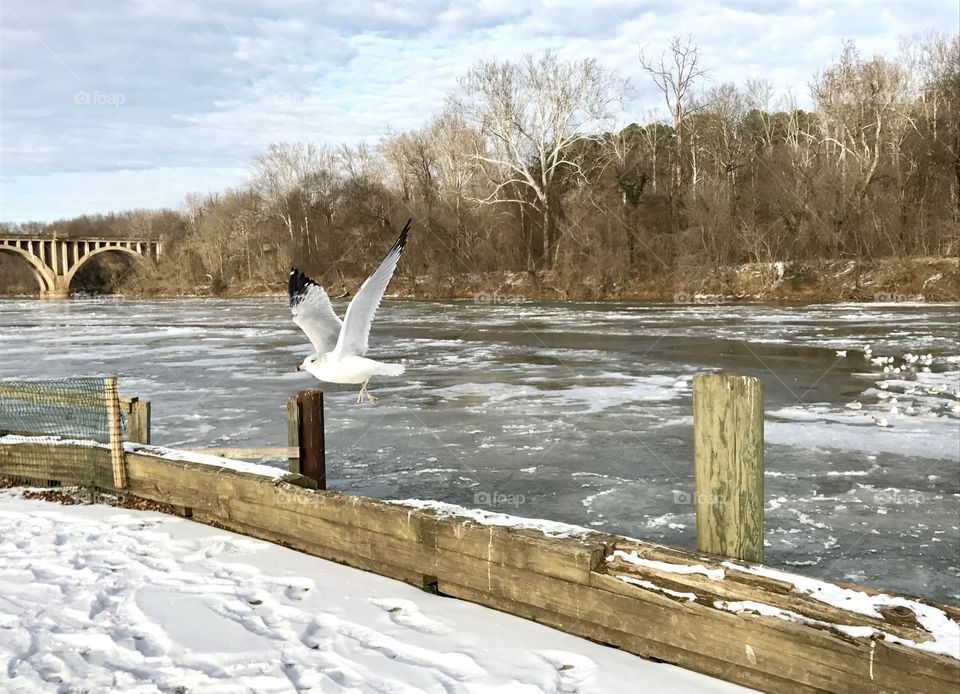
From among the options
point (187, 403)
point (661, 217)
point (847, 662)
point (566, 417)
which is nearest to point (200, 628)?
point (847, 662)

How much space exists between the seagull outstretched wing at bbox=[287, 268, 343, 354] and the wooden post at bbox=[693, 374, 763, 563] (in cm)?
327

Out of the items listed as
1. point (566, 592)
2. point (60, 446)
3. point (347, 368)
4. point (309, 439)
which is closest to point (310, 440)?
point (309, 439)

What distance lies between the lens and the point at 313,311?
6602 millimetres

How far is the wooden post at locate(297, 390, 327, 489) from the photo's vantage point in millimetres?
6875

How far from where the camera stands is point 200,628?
167 inches

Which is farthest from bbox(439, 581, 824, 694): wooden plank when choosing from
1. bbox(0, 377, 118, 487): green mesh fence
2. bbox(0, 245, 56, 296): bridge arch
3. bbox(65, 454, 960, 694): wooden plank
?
bbox(0, 245, 56, 296): bridge arch

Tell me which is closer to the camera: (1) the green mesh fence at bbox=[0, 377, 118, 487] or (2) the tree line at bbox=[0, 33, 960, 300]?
(1) the green mesh fence at bbox=[0, 377, 118, 487]

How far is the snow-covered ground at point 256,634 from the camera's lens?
3.64 metres

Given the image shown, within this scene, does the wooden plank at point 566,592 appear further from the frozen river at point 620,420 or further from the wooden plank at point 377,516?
the frozen river at point 620,420

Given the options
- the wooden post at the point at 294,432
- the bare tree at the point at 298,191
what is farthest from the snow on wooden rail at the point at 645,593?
the bare tree at the point at 298,191

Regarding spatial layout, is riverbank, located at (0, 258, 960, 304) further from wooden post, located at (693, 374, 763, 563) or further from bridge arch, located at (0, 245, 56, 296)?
bridge arch, located at (0, 245, 56, 296)

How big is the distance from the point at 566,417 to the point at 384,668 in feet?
23.5

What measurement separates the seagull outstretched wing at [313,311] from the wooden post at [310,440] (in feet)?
1.57

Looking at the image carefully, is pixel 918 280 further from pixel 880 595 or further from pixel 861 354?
pixel 880 595
